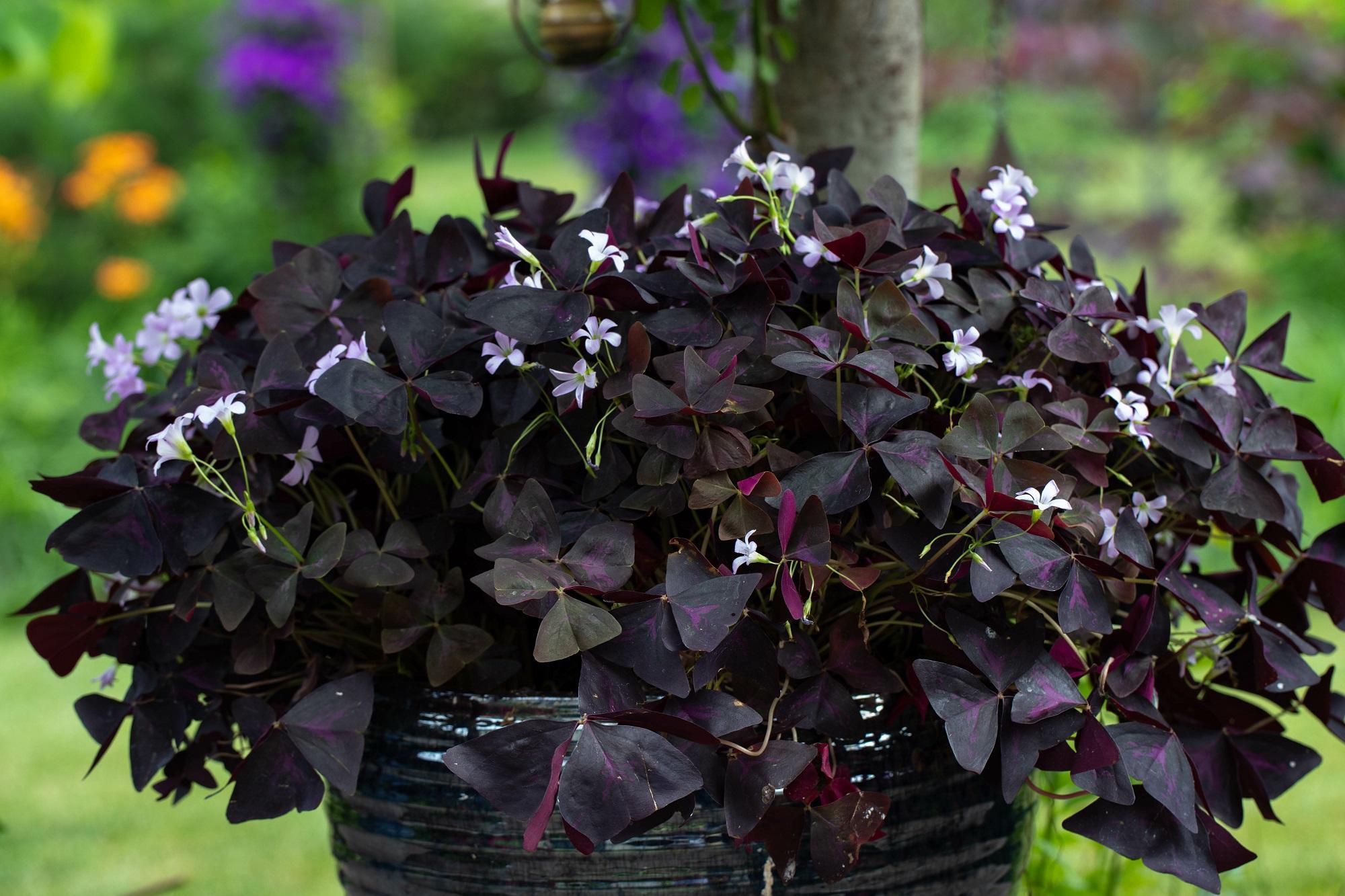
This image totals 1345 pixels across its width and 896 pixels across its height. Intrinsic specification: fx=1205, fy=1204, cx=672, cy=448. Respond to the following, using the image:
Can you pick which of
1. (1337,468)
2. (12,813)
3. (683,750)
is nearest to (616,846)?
(683,750)

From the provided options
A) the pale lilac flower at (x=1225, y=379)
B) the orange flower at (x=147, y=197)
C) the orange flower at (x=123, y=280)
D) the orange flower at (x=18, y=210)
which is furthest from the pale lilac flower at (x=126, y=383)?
the orange flower at (x=147, y=197)

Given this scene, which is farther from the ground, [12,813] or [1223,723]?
[1223,723]

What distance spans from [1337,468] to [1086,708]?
11.9 inches

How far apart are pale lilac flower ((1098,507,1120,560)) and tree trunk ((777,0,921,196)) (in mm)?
585

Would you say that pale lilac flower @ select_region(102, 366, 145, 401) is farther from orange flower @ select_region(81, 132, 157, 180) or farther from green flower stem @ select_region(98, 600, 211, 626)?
orange flower @ select_region(81, 132, 157, 180)

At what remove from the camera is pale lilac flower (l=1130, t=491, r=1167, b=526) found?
842 mm

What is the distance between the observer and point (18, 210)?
13.3ft

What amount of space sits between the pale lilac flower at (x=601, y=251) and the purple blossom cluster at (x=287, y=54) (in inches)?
167

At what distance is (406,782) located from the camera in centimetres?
81

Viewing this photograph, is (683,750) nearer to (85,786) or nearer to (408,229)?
(408,229)

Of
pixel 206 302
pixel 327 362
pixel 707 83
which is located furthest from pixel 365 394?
pixel 707 83

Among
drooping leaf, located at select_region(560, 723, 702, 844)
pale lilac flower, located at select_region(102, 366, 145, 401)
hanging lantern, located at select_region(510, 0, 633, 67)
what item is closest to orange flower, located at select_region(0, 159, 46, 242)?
hanging lantern, located at select_region(510, 0, 633, 67)

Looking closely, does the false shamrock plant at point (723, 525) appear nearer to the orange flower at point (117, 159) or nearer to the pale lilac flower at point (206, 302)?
the pale lilac flower at point (206, 302)

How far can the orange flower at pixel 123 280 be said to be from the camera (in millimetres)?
4020
